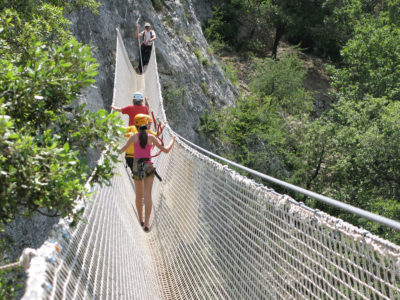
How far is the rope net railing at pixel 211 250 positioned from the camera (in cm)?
156

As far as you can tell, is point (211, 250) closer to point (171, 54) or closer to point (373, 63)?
point (171, 54)

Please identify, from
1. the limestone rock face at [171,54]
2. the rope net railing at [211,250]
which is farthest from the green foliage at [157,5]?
the rope net railing at [211,250]

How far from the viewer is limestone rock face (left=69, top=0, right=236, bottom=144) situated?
8406 mm

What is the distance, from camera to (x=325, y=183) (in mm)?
13555

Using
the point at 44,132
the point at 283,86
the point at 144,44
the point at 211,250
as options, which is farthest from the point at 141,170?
the point at 283,86

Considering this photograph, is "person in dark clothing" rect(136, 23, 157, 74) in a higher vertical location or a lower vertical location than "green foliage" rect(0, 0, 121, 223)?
higher

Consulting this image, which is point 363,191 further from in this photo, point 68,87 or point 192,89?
point 68,87

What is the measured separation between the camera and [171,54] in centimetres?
1105

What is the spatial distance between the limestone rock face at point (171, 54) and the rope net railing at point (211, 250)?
13.2 ft

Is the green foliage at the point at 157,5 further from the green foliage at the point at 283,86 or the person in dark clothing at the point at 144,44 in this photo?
the green foliage at the point at 283,86

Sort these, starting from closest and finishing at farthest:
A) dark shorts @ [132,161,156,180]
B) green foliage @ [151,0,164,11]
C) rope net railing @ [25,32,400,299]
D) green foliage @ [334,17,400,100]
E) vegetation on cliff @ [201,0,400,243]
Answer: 1. rope net railing @ [25,32,400,299]
2. dark shorts @ [132,161,156,180]
3. green foliage @ [151,0,164,11]
4. vegetation on cliff @ [201,0,400,243]
5. green foliage @ [334,17,400,100]

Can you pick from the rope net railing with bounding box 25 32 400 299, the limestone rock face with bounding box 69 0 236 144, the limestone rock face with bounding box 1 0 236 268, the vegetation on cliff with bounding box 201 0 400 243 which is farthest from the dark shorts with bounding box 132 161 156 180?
the vegetation on cliff with bounding box 201 0 400 243

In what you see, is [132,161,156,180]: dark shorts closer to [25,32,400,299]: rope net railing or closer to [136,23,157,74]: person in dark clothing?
[25,32,400,299]: rope net railing

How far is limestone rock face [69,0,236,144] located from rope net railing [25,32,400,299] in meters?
4.02
